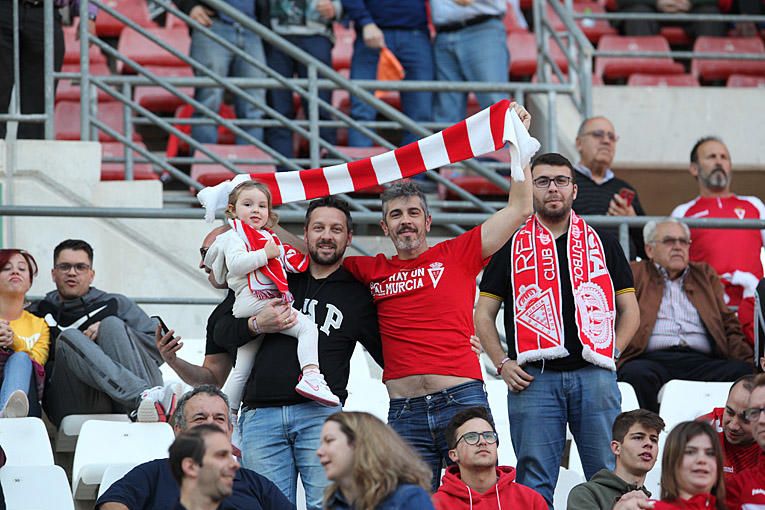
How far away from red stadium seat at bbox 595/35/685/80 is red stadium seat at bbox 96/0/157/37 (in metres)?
3.49

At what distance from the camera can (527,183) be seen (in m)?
6.06

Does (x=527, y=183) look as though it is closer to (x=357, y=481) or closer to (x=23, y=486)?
(x=357, y=481)

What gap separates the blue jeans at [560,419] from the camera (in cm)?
613

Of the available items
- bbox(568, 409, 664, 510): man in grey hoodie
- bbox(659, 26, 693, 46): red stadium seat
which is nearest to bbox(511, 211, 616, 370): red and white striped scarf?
bbox(568, 409, 664, 510): man in grey hoodie

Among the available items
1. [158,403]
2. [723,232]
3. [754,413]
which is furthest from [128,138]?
[754,413]

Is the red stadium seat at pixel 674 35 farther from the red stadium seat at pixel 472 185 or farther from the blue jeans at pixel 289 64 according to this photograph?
the blue jeans at pixel 289 64

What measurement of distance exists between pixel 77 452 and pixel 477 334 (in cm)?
171

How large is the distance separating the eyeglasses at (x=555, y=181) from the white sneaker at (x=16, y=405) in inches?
90.0

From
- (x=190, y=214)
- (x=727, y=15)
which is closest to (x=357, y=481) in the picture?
(x=190, y=214)


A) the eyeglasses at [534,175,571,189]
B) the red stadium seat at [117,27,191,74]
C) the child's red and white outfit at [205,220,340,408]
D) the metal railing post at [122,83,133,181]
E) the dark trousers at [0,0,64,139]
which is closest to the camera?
the child's red and white outfit at [205,220,340,408]

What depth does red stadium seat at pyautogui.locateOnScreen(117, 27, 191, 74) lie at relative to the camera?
36.9ft

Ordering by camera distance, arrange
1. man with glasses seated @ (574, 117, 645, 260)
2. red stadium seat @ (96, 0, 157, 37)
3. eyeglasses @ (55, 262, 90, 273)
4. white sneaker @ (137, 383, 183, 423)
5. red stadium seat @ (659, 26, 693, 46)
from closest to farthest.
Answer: white sneaker @ (137, 383, 183, 423)
eyeglasses @ (55, 262, 90, 273)
man with glasses seated @ (574, 117, 645, 260)
red stadium seat @ (96, 0, 157, 37)
red stadium seat @ (659, 26, 693, 46)

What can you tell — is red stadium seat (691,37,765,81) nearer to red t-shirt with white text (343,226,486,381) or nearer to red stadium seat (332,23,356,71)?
red stadium seat (332,23,356,71)

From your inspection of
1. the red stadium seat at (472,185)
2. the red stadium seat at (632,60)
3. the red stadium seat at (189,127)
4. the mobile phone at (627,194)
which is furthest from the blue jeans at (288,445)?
the red stadium seat at (632,60)
